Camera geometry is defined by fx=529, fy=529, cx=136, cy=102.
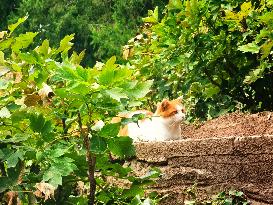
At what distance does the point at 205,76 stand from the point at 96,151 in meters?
2.78

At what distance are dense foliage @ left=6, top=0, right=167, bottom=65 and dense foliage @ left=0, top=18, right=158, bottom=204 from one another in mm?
14472

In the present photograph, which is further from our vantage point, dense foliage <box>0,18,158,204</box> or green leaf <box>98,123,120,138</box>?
green leaf <box>98,123,120,138</box>

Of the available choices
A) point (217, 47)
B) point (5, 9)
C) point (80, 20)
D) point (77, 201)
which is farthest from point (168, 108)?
point (5, 9)

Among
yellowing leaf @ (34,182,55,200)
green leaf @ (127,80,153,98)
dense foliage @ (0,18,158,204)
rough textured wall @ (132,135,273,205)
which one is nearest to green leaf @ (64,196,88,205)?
dense foliage @ (0,18,158,204)

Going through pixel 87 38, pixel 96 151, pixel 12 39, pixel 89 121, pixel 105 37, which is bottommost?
pixel 96 151

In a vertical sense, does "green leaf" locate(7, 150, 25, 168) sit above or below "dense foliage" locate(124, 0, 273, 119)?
below

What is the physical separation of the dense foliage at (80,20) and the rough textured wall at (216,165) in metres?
13.3

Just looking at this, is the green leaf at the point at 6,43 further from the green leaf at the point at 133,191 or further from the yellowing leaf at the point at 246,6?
the yellowing leaf at the point at 246,6

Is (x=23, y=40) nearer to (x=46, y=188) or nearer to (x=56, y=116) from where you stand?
(x=56, y=116)

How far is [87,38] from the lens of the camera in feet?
69.1

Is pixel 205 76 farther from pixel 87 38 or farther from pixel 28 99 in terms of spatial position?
pixel 87 38

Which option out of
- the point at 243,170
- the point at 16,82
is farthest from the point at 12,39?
the point at 243,170

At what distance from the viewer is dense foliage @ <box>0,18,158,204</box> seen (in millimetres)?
1772

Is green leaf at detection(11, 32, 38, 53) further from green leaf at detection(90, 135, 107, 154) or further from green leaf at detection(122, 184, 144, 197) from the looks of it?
green leaf at detection(122, 184, 144, 197)
